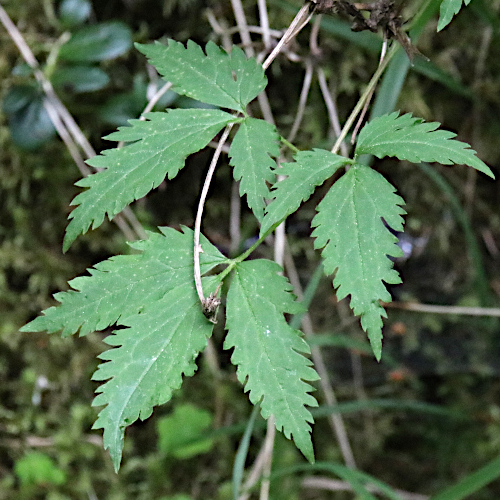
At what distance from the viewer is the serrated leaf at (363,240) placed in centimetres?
80

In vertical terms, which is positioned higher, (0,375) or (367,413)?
(0,375)

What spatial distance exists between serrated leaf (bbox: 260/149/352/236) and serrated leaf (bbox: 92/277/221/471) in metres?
0.20

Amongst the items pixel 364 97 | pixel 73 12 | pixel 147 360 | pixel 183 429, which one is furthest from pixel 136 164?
pixel 183 429

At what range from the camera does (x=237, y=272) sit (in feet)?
3.05

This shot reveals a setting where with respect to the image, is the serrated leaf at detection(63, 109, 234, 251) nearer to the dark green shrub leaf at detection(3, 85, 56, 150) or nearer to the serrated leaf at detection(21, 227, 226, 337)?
the serrated leaf at detection(21, 227, 226, 337)

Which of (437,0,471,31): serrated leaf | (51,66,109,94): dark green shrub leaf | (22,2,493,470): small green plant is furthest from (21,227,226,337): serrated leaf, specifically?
(51,66,109,94): dark green shrub leaf

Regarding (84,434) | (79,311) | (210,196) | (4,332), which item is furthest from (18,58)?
(84,434)

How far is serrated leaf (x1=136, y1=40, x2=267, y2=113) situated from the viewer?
0.98m

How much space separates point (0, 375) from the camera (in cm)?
194

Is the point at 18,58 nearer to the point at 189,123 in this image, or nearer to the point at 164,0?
the point at 164,0

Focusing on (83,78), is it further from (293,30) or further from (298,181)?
(298,181)

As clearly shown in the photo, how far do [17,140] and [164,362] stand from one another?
45.4 inches

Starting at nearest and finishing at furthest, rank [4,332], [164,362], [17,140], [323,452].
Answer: [164,362], [17,140], [4,332], [323,452]

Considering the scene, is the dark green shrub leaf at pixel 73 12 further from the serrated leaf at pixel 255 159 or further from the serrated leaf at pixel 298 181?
the serrated leaf at pixel 298 181
